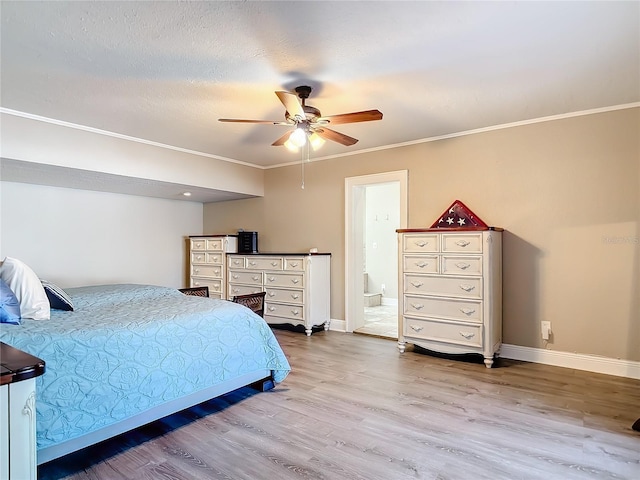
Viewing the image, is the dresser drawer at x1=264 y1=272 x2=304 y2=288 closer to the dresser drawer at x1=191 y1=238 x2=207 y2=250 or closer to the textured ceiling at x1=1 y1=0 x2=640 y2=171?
the dresser drawer at x1=191 y1=238 x2=207 y2=250

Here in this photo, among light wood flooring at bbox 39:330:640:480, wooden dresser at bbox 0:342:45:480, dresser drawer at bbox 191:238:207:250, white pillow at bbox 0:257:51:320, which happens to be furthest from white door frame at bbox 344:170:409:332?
wooden dresser at bbox 0:342:45:480

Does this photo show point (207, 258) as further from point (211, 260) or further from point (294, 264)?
point (294, 264)

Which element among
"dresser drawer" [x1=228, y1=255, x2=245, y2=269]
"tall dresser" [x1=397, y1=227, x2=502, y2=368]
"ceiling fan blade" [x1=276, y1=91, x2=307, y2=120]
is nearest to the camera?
"ceiling fan blade" [x1=276, y1=91, x2=307, y2=120]

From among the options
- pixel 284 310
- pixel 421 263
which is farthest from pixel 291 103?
pixel 284 310

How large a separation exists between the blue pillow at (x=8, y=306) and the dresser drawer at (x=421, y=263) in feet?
10.5

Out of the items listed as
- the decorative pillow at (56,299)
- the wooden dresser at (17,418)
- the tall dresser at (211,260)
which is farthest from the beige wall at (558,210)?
the wooden dresser at (17,418)

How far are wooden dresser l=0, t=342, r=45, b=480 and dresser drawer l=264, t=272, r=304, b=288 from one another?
11.9ft

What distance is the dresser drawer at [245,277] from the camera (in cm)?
516

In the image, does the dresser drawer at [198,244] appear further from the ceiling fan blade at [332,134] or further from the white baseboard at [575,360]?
the white baseboard at [575,360]

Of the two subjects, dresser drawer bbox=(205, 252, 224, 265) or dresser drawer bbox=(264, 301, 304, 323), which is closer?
dresser drawer bbox=(264, 301, 304, 323)

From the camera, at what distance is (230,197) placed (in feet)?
19.2

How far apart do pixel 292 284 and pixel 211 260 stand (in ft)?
5.27

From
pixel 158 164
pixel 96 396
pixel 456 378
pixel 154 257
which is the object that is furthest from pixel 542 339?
pixel 154 257

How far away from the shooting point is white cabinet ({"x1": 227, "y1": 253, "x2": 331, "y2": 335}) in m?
4.73
